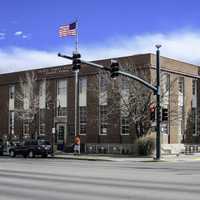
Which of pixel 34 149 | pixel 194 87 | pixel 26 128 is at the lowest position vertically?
pixel 34 149

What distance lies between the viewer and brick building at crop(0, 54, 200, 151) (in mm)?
49156

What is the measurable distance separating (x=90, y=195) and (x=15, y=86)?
49.2m

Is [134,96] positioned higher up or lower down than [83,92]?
lower down

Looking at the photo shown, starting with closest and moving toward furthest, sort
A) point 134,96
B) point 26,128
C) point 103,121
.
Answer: point 134,96, point 103,121, point 26,128

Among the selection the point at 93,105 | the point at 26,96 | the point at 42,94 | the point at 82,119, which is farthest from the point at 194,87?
the point at 26,96

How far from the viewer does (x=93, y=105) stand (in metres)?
53.4

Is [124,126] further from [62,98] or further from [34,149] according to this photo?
[34,149]

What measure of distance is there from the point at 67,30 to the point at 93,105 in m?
11.2

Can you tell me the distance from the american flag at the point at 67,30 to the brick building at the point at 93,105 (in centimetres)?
638

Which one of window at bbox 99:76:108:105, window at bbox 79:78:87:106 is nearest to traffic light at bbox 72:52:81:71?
window at bbox 99:76:108:105

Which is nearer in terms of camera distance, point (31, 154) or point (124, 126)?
point (31, 154)

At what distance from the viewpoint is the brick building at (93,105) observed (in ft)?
161

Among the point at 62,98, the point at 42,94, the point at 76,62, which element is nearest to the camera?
the point at 76,62

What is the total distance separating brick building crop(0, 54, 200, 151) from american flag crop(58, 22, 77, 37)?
6381mm
